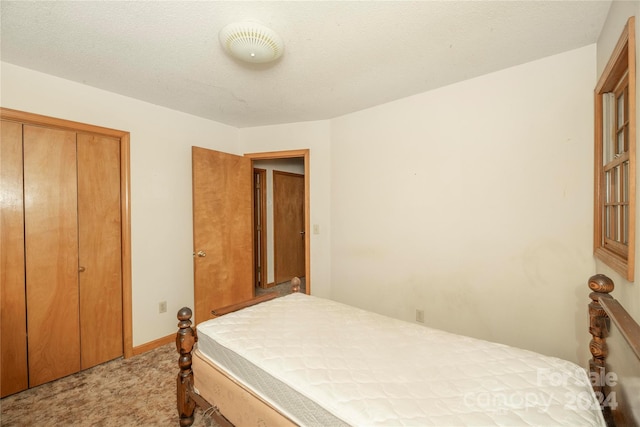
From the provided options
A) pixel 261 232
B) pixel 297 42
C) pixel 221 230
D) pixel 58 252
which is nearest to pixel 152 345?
pixel 58 252

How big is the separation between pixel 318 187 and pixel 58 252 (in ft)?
7.81

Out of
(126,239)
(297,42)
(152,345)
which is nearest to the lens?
(297,42)

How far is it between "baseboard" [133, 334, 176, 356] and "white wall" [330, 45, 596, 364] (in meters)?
1.92

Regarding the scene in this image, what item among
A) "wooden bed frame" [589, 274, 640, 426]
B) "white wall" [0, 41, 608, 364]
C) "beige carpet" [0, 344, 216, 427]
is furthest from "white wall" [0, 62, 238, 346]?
"wooden bed frame" [589, 274, 640, 426]

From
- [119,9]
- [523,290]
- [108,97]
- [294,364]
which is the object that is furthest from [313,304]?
[108,97]

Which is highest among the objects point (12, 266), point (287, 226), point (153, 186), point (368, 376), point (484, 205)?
point (153, 186)

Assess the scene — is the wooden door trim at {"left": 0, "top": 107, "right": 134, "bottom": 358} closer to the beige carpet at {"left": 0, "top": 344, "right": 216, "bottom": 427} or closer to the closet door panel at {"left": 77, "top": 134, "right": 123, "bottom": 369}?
the closet door panel at {"left": 77, "top": 134, "right": 123, "bottom": 369}

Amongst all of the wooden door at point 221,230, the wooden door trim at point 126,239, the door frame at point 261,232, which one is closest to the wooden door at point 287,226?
the door frame at point 261,232

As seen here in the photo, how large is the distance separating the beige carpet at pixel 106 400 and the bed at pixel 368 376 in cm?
38

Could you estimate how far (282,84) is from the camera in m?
2.21

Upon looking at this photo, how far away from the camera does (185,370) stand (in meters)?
1.55

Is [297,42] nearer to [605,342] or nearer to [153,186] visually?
[153,186]

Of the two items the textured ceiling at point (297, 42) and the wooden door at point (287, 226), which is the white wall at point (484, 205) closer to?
the textured ceiling at point (297, 42)

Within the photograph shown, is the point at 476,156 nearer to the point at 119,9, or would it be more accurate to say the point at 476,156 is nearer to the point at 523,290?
the point at 523,290
